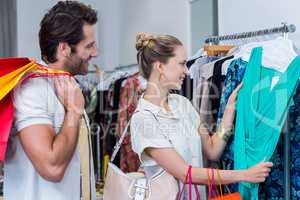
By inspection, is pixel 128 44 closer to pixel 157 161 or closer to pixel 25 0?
pixel 25 0

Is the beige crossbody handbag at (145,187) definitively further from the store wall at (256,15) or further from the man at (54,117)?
the store wall at (256,15)

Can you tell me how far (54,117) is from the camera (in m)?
1.23

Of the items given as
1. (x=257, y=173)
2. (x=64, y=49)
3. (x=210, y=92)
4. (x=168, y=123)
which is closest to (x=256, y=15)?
(x=210, y=92)

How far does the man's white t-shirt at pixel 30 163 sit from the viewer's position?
1173 mm

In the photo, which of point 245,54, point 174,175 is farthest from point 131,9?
point 174,175

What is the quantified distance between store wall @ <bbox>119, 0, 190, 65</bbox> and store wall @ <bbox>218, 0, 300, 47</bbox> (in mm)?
568

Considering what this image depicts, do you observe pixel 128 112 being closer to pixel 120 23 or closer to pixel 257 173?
pixel 120 23

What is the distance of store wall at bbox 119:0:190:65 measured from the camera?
10.9ft

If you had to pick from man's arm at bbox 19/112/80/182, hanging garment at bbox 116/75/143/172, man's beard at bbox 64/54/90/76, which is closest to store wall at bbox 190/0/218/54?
hanging garment at bbox 116/75/143/172

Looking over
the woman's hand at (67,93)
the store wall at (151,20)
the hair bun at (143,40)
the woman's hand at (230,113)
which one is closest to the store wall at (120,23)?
the store wall at (151,20)

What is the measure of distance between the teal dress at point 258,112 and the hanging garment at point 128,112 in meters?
1.54

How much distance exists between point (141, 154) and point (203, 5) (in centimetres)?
172

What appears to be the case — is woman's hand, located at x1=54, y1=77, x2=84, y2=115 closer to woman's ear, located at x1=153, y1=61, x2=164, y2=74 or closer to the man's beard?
the man's beard

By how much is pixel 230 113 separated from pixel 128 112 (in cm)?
167
